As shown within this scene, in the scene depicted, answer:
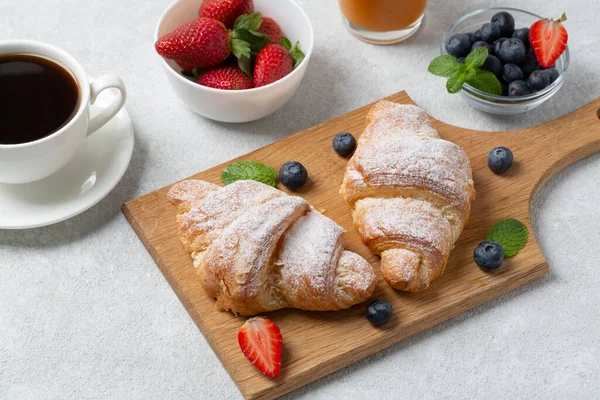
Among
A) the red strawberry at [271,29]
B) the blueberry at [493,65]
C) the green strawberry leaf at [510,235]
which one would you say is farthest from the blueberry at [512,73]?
the red strawberry at [271,29]

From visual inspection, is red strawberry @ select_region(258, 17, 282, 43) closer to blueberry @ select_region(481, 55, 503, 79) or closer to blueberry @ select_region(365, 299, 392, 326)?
blueberry @ select_region(481, 55, 503, 79)

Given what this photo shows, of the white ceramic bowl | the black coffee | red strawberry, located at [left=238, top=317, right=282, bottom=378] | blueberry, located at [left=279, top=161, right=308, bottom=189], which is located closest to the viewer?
red strawberry, located at [left=238, top=317, right=282, bottom=378]

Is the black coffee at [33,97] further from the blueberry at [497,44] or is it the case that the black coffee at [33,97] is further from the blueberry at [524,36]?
the blueberry at [524,36]

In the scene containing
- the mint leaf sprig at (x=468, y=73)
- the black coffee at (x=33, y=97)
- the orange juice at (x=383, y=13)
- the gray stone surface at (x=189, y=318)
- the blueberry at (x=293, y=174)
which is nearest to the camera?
the gray stone surface at (x=189, y=318)

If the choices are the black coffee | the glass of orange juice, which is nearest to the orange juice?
the glass of orange juice

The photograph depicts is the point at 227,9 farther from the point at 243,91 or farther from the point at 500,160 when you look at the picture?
the point at 500,160
